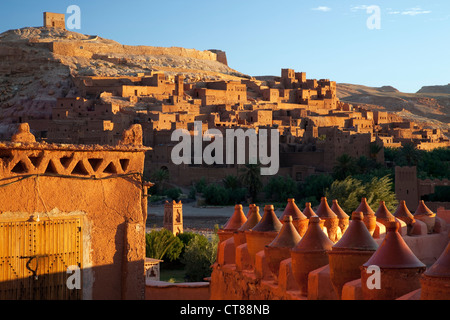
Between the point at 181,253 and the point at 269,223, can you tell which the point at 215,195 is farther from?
the point at 269,223

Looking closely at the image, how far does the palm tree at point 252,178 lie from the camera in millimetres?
43344

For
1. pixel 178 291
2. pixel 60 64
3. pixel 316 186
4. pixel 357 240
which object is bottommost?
pixel 316 186

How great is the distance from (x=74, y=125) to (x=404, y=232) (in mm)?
36619

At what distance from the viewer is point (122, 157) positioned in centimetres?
855

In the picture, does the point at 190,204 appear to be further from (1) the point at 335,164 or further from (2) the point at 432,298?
(2) the point at 432,298

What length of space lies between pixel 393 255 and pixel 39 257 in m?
3.58

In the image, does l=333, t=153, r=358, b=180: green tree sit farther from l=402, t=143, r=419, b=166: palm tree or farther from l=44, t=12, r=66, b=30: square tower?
l=44, t=12, r=66, b=30: square tower

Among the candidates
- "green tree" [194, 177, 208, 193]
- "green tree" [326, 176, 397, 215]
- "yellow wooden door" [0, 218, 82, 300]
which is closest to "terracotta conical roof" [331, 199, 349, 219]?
"yellow wooden door" [0, 218, 82, 300]

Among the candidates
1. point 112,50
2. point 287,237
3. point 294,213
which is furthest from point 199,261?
point 112,50

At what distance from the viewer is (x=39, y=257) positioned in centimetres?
809

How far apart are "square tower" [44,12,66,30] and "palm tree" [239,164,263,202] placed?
42911 millimetres

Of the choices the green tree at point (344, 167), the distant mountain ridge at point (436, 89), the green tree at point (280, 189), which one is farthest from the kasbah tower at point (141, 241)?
the distant mountain ridge at point (436, 89)

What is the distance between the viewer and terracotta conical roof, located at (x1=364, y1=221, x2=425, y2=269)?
22.6ft
